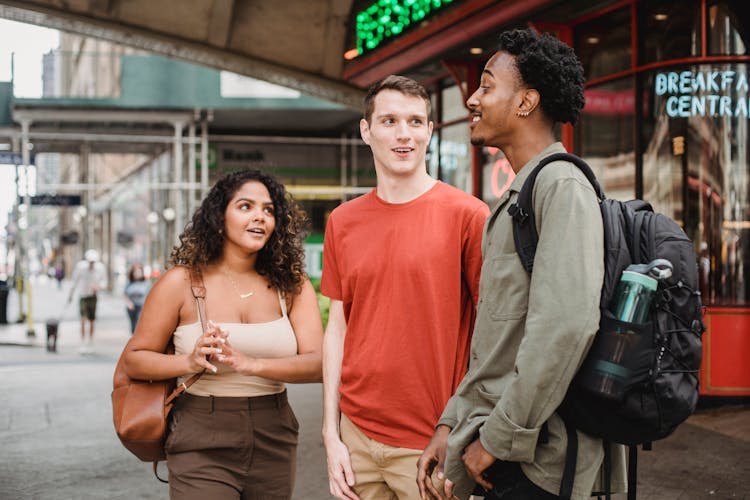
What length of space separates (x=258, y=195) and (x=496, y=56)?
1.54 m

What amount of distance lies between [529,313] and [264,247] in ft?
6.14

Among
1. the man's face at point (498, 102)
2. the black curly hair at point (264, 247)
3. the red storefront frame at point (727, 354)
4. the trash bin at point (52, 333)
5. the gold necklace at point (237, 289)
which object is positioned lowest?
the trash bin at point (52, 333)

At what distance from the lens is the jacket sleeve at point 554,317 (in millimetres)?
2076

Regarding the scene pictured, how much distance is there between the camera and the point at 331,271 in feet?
10.6

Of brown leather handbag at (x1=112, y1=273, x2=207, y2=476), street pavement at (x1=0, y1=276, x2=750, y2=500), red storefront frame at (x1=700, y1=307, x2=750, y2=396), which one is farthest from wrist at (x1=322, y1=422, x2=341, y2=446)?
red storefront frame at (x1=700, y1=307, x2=750, y2=396)

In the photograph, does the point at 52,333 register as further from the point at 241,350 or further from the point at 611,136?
the point at 241,350

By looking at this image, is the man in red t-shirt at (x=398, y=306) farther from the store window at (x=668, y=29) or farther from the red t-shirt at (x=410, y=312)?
the store window at (x=668, y=29)

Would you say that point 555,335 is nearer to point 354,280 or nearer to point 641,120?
point 354,280

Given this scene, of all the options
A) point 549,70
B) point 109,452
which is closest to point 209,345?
point 549,70

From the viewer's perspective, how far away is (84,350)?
52.0ft

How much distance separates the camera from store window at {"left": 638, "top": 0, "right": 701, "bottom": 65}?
930cm

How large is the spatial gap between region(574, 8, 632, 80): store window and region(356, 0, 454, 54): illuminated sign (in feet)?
5.37

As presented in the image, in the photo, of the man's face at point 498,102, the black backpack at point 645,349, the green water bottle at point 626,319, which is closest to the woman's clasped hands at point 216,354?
the man's face at point 498,102

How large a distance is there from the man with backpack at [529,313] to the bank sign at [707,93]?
7607 mm
